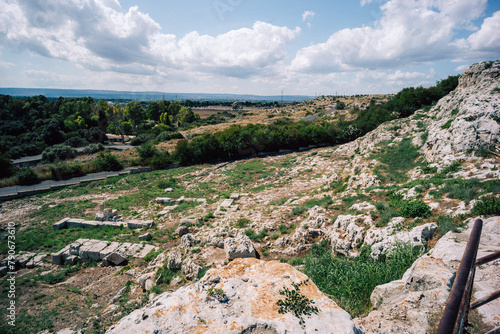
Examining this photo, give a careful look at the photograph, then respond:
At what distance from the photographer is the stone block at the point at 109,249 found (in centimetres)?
1177

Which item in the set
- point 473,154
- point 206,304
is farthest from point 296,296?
point 473,154

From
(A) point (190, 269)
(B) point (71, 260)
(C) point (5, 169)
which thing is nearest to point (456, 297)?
(A) point (190, 269)

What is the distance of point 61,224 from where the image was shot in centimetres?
1572

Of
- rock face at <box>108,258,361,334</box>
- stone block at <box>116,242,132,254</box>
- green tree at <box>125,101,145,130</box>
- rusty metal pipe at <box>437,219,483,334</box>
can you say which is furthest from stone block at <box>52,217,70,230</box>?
green tree at <box>125,101,145,130</box>

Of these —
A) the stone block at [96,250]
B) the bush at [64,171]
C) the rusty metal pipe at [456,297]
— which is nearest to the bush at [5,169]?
the bush at [64,171]

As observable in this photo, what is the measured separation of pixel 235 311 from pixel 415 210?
26.2 ft

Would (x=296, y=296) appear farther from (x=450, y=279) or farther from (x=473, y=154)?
(x=473, y=154)

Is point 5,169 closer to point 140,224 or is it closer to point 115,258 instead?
point 140,224

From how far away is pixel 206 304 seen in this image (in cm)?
406

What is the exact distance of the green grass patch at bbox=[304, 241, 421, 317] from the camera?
16.0ft

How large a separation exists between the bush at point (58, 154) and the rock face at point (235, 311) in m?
47.8

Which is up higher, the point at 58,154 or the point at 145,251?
the point at 145,251

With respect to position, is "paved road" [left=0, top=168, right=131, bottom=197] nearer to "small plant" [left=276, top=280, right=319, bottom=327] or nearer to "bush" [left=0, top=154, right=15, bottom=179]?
"bush" [left=0, top=154, right=15, bottom=179]

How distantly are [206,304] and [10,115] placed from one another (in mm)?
94600
